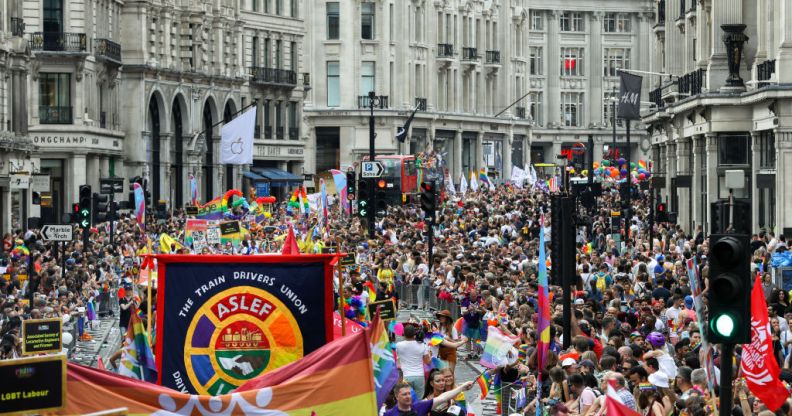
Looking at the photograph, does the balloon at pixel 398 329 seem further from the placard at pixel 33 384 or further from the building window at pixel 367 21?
the building window at pixel 367 21

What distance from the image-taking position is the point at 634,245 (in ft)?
160

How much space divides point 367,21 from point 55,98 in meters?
35.0

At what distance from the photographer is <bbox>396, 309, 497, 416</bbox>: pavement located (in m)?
19.3

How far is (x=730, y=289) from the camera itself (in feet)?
40.6

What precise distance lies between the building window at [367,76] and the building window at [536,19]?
3669cm

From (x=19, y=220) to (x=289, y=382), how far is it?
4843 centimetres

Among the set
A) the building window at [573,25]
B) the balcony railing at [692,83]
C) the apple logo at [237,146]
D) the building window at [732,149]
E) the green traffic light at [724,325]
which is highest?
the building window at [573,25]

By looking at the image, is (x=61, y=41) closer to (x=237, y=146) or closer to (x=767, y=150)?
(x=237, y=146)

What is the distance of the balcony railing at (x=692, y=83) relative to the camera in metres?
55.8

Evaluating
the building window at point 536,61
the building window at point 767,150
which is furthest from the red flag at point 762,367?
the building window at point 536,61

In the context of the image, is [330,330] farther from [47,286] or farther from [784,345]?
[47,286]

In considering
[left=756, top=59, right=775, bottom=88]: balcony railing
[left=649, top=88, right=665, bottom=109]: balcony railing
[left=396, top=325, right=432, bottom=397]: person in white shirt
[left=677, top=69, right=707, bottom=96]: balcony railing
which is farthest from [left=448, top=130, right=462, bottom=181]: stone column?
[left=396, top=325, right=432, bottom=397]: person in white shirt

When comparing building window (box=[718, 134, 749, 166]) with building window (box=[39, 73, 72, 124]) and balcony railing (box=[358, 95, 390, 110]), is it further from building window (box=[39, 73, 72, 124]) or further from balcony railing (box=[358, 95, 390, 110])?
balcony railing (box=[358, 95, 390, 110])

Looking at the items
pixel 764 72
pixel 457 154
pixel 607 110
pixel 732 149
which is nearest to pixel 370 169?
pixel 732 149
